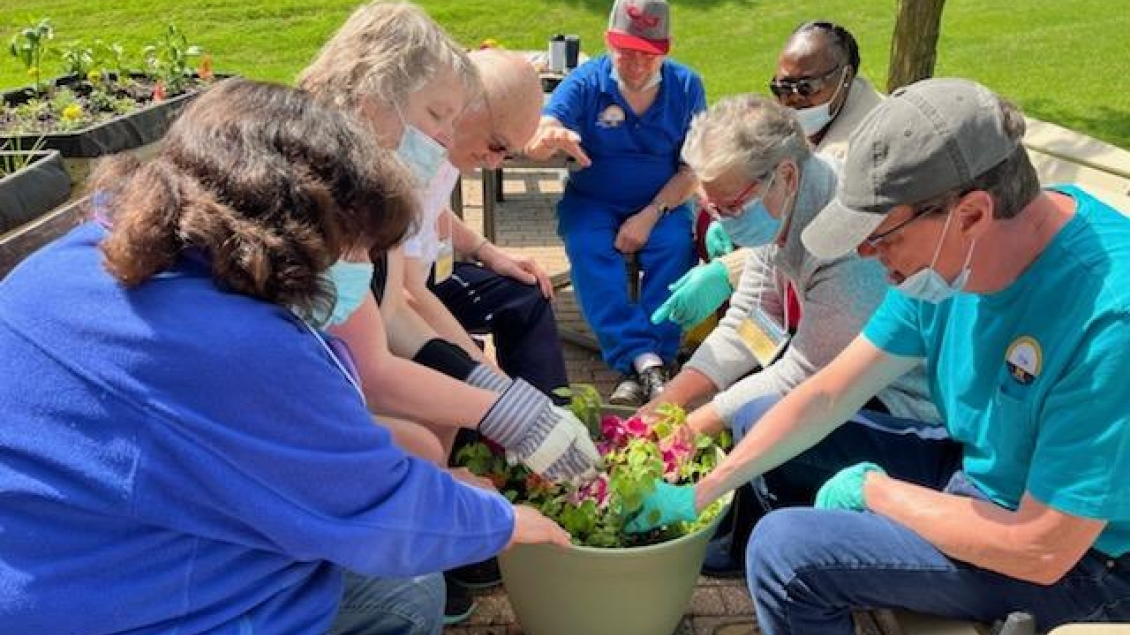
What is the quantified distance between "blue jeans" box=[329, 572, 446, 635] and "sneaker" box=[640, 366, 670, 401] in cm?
189

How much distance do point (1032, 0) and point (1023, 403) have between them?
11.9m

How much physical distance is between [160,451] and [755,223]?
177 centimetres

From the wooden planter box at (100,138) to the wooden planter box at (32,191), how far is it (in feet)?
1.43

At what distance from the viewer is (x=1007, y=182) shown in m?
1.68

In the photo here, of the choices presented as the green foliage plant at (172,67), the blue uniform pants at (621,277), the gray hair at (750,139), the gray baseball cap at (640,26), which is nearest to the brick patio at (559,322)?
the blue uniform pants at (621,277)

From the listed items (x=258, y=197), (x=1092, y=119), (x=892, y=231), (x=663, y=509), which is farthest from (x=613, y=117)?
(x=1092, y=119)

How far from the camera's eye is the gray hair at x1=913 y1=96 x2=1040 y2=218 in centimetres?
166

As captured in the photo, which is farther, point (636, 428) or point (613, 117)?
point (613, 117)

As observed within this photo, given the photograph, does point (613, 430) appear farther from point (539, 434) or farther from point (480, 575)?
point (480, 575)

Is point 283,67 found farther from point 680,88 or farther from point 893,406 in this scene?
point 893,406

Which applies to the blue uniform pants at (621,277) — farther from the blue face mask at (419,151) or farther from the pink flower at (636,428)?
the blue face mask at (419,151)

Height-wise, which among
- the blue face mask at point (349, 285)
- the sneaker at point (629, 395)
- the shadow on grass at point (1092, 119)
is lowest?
the shadow on grass at point (1092, 119)

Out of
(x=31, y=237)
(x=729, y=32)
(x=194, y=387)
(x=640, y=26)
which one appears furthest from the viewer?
(x=729, y=32)

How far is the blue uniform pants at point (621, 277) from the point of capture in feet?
12.6
